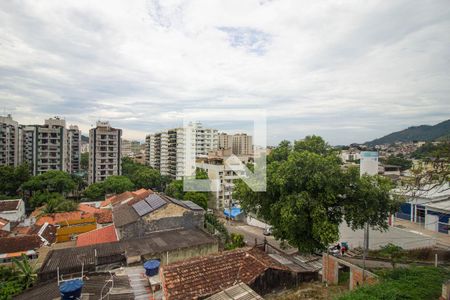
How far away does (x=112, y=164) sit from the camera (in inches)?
1455

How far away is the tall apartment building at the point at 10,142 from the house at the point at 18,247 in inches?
989

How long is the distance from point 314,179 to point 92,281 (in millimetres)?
7646

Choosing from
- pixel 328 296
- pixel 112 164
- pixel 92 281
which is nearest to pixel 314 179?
pixel 328 296

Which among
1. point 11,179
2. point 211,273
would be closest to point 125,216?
point 211,273

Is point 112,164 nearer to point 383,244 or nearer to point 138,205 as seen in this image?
point 138,205

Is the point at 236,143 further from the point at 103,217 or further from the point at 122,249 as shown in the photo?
the point at 122,249

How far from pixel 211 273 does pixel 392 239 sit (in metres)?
12.2

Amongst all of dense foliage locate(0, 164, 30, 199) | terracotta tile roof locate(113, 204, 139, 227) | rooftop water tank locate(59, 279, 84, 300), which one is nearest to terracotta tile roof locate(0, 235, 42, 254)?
terracotta tile roof locate(113, 204, 139, 227)

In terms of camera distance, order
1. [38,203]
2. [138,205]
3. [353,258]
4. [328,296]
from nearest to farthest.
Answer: [328,296] < [353,258] < [138,205] < [38,203]

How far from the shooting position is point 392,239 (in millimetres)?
13945

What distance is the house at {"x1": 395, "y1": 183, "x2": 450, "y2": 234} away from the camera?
51.0ft

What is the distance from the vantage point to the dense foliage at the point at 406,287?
5.16 m

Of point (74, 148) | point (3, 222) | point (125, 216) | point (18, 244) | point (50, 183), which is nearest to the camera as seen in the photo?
point (125, 216)

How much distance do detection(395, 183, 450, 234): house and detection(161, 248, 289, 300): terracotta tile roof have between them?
39.9 feet
